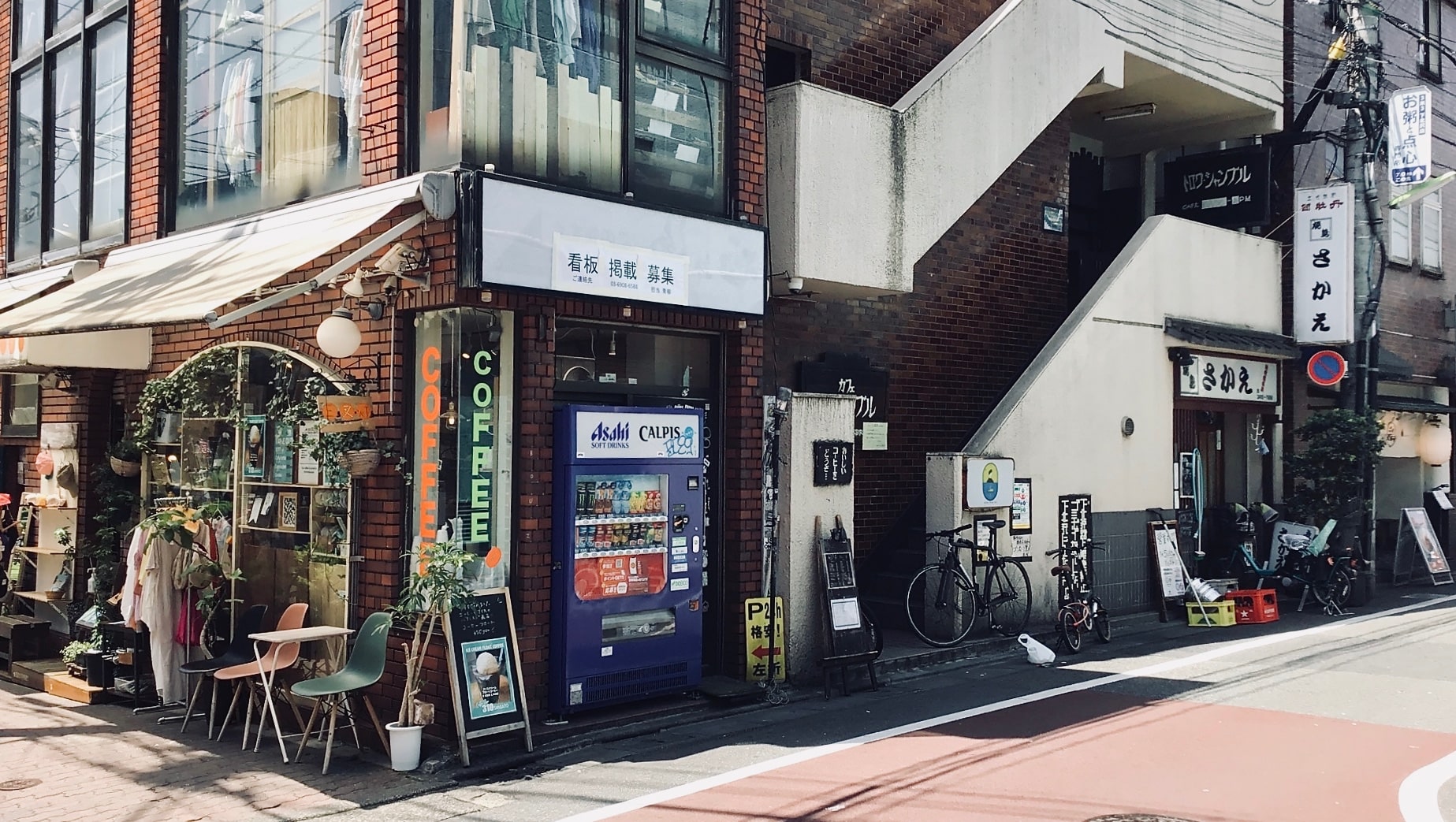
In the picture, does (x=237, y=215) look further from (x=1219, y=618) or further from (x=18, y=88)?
(x=1219, y=618)

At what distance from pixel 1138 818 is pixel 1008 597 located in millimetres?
5711

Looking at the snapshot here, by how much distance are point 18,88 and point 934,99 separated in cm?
1068

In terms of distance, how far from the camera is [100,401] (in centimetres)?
1200

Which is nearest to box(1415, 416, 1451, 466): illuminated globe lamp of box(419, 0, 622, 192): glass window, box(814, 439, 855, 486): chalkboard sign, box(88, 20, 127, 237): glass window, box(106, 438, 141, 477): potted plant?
box(814, 439, 855, 486): chalkboard sign

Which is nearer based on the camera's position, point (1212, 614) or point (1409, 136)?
point (1212, 614)

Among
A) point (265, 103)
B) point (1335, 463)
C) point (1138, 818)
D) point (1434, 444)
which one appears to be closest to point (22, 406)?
point (265, 103)

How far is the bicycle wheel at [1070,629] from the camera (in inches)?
478

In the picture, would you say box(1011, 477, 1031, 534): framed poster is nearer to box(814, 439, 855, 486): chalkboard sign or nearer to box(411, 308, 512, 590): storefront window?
box(814, 439, 855, 486): chalkboard sign

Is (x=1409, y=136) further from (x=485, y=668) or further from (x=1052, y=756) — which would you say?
(x=485, y=668)

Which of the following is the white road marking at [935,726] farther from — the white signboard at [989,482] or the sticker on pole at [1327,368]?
the sticker on pole at [1327,368]

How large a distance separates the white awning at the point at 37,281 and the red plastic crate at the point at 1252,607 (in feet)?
45.0

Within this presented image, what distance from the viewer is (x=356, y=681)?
25.6ft

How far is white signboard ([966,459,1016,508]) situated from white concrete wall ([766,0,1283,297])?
2.16 meters

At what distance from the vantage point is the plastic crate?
46.8 feet
